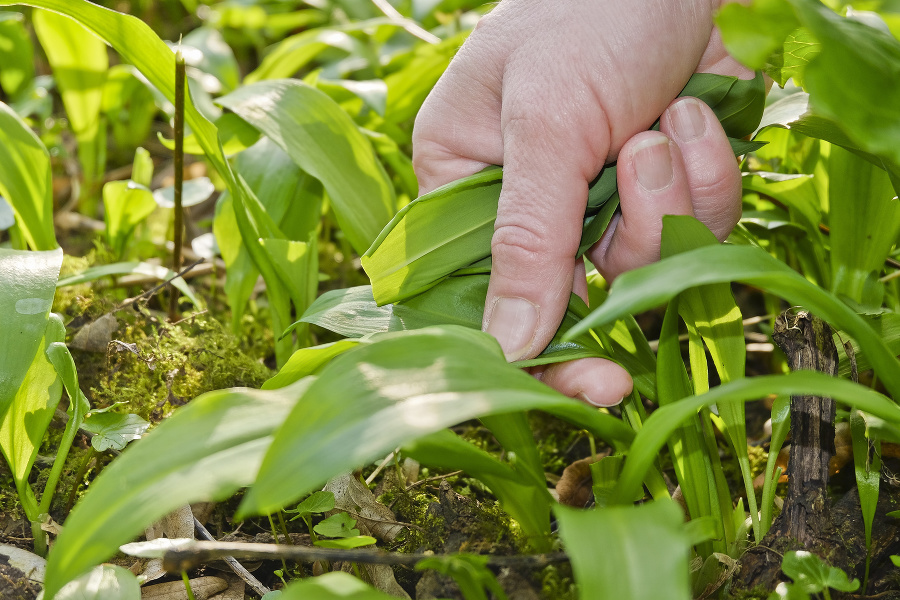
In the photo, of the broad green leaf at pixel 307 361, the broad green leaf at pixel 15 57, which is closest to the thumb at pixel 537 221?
the broad green leaf at pixel 307 361

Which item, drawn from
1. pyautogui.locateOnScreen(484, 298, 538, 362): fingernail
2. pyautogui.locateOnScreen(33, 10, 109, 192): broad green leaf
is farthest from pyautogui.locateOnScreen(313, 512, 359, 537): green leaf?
pyautogui.locateOnScreen(33, 10, 109, 192): broad green leaf

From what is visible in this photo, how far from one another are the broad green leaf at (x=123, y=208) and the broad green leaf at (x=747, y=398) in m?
1.13

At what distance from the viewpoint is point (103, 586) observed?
2.29 feet

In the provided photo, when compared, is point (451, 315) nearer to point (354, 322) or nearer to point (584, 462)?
point (354, 322)

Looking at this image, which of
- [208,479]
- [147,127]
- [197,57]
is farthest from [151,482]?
[147,127]

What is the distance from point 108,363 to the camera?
118cm

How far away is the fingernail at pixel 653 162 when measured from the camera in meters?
0.89

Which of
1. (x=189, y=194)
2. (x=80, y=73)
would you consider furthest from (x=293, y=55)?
(x=189, y=194)

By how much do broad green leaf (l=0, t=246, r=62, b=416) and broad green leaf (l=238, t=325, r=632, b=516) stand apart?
0.53 metres

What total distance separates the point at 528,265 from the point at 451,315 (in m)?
0.15

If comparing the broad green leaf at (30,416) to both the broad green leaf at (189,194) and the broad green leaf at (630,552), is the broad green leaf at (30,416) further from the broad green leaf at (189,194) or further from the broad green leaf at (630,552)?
the broad green leaf at (630,552)

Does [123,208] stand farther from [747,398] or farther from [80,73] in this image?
[747,398]

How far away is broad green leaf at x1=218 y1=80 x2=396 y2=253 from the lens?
126 cm

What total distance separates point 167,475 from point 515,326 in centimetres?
46
